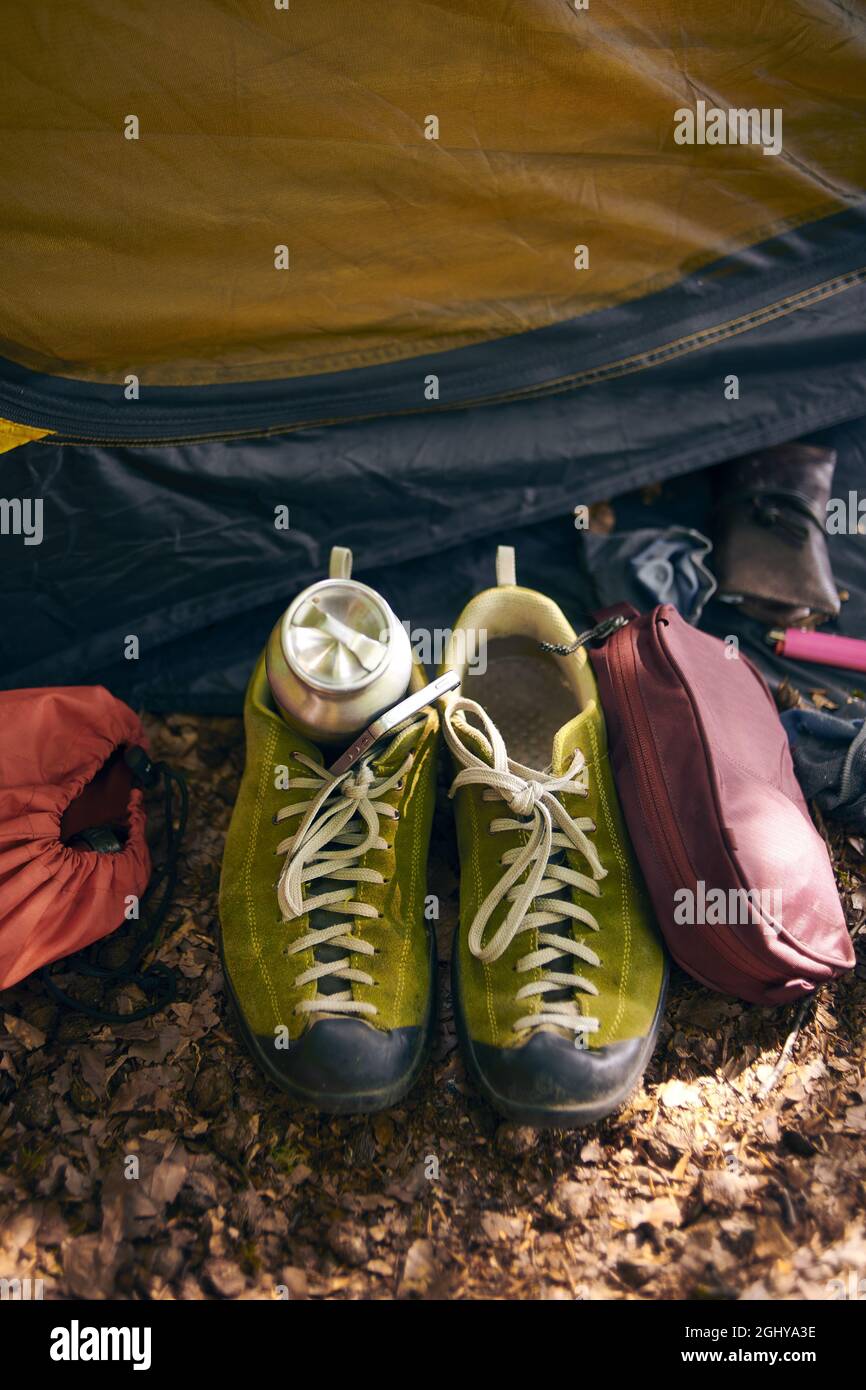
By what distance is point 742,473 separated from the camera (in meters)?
2.35

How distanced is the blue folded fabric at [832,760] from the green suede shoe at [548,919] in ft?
1.47

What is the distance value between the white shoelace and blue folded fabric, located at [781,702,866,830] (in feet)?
1.68

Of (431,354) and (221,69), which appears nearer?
(221,69)

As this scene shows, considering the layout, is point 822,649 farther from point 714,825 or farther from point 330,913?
point 330,913

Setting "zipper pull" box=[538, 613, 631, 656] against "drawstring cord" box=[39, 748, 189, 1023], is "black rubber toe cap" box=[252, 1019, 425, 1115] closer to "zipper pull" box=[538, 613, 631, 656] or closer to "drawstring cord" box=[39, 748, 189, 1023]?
"drawstring cord" box=[39, 748, 189, 1023]

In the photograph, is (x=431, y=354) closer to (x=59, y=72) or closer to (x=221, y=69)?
(x=221, y=69)

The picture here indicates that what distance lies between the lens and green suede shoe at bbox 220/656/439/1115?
1.67 m

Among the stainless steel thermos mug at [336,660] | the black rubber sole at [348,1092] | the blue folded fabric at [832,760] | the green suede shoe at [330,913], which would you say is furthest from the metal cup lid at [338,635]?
the blue folded fabric at [832,760]

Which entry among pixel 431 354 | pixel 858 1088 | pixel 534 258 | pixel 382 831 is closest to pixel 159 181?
pixel 431 354

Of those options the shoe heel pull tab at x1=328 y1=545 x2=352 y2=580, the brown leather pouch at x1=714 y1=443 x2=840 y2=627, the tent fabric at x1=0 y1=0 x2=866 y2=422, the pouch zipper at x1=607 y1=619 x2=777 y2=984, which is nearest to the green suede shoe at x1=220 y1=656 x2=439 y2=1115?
the shoe heel pull tab at x1=328 y1=545 x2=352 y2=580

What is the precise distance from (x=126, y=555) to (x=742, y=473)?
140cm

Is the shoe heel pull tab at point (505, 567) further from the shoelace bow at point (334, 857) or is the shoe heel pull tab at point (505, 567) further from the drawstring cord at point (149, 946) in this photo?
the drawstring cord at point (149, 946)

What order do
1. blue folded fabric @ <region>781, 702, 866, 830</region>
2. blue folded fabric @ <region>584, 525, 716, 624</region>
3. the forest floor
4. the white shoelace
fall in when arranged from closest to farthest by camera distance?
the forest floor < the white shoelace < blue folded fabric @ <region>781, 702, 866, 830</region> < blue folded fabric @ <region>584, 525, 716, 624</region>

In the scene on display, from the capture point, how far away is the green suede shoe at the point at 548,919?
1.63m
